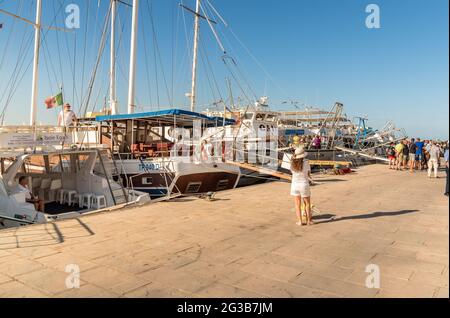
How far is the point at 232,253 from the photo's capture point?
17.0 ft

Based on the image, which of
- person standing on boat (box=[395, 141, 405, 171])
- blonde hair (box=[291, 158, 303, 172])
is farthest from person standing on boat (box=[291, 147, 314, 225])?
person standing on boat (box=[395, 141, 405, 171])

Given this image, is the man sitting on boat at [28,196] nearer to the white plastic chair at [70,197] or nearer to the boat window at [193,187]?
the white plastic chair at [70,197]

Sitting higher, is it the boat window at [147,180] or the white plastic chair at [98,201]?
the boat window at [147,180]

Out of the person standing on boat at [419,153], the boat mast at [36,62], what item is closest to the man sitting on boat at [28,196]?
the boat mast at [36,62]

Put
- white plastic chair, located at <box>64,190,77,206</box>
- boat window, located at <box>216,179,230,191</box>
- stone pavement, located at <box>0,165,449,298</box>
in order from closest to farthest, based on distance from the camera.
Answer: stone pavement, located at <box>0,165,449,298</box>, white plastic chair, located at <box>64,190,77,206</box>, boat window, located at <box>216,179,230,191</box>

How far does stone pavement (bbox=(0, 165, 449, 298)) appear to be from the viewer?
394cm

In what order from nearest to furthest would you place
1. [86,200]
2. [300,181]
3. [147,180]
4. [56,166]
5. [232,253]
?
[232,253] → [300,181] → [86,200] → [147,180] → [56,166]

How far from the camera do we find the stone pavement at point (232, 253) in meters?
3.94

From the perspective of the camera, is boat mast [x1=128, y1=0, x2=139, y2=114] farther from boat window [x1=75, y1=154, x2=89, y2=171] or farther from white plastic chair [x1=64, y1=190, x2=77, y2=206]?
white plastic chair [x1=64, y1=190, x2=77, y2=206]

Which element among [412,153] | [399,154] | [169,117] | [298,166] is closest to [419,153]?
[412,153]

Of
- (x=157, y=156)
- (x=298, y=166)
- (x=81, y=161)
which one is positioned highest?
(x=298, y=166)

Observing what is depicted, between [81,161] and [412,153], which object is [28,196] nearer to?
[81,161]
